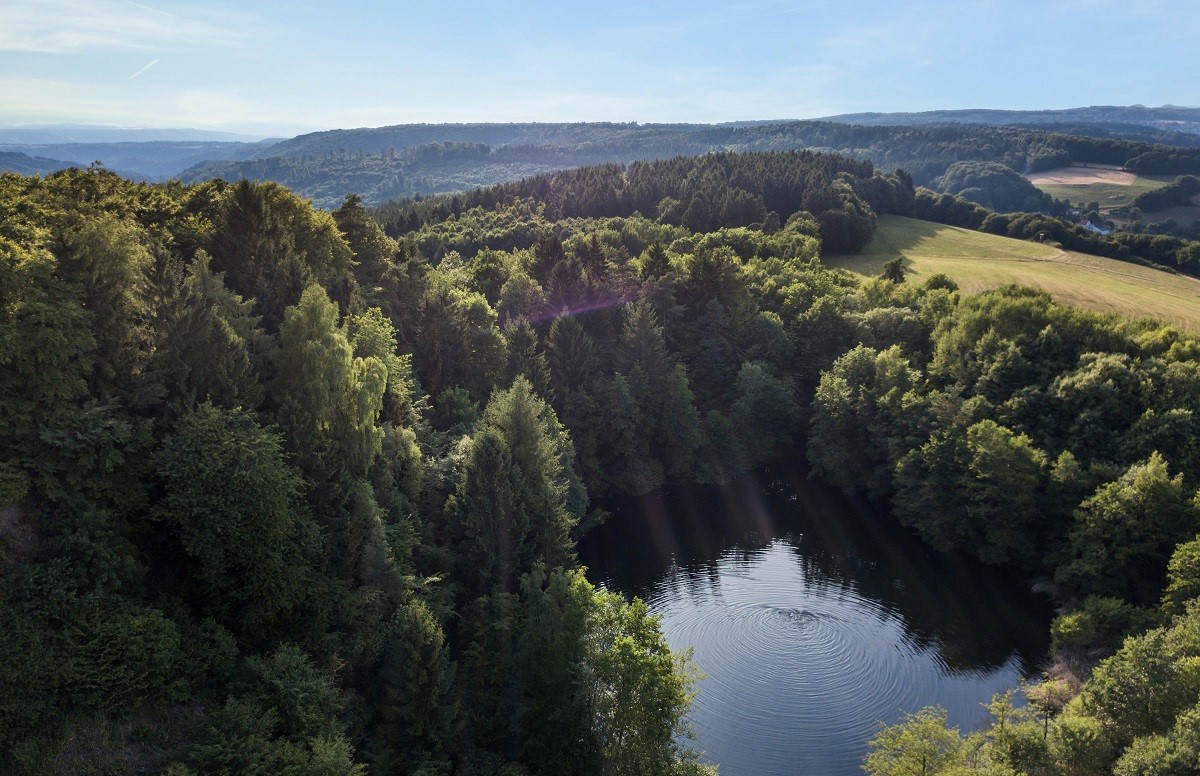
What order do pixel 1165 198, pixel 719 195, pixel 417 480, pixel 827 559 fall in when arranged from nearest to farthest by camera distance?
pixel 417 480
pixel 827 559
pixel 719 195
pixel 1165 198

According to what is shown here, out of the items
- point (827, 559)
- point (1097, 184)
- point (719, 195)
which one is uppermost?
point (719, 195)

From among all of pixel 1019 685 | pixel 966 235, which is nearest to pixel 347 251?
pixel 1019 685

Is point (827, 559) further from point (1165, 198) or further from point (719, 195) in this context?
point (1165, 198)

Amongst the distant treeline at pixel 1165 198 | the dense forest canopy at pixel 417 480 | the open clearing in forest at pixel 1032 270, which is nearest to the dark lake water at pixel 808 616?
the dense forest canopy at pixel 417 480

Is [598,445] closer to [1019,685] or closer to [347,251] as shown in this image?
[347,251]

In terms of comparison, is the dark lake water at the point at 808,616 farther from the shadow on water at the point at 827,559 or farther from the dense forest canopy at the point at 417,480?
the dense forest canopy at the point at 417,480

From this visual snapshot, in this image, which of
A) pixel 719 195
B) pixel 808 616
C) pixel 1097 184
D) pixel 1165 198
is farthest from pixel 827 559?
pixel 1097 184
